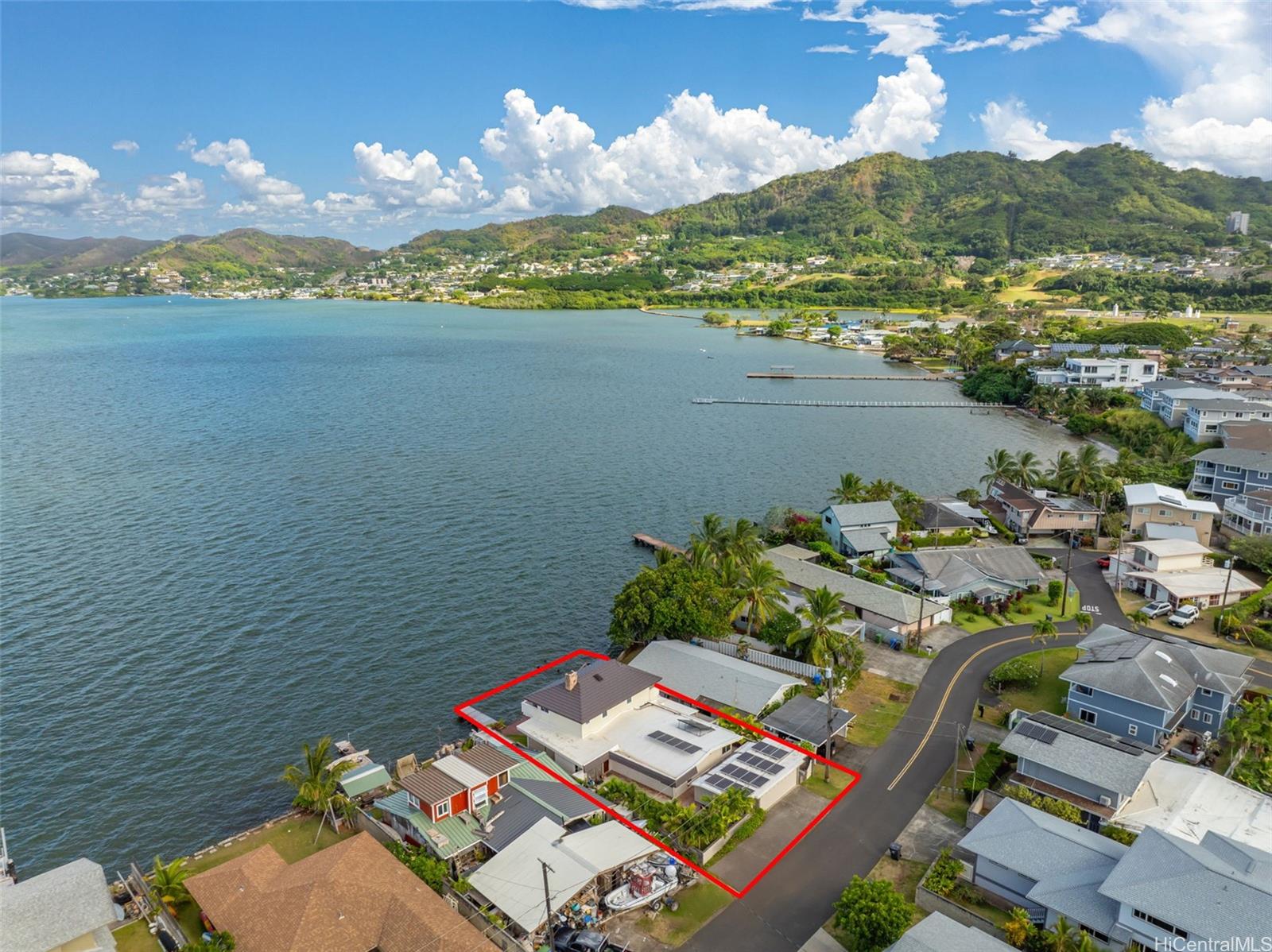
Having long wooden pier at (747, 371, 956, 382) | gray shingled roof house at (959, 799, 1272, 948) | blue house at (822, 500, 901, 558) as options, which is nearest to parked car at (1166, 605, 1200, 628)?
blue house at (822, 500, 901, 558)

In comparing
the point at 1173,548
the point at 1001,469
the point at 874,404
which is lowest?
the point at 1173,548

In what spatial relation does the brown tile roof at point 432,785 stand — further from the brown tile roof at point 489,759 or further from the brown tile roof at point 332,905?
the brown tile roof at point 332,905

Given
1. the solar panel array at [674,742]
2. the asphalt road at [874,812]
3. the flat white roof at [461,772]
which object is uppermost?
the flat white roof at [461,772]

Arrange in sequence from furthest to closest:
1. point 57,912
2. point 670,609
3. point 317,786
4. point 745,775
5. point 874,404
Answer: point 874,404 < point 670,609 < point 745,775 < point 317,786 < point 57,912

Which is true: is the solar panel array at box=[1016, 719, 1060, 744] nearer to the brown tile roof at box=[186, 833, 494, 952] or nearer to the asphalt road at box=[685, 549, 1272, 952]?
the asphalt road at box=[685, 549, 1272, 952]

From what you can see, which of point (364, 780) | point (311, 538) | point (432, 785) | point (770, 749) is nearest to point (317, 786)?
point (364, 780)

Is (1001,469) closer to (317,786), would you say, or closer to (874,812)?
(874,812)

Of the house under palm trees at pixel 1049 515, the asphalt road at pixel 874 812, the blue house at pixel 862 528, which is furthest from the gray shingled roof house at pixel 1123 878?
the house under palm trees at pixel 1049 515
